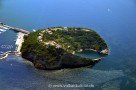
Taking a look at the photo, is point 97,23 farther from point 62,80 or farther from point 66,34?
point 62,80

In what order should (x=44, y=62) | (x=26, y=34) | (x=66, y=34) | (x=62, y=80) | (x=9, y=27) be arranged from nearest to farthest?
(x=62, y=80) → (x=44, y=62) → (x=66, y=34) → (x=26, y=34) → (x=9, y=27)

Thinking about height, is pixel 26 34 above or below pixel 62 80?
above

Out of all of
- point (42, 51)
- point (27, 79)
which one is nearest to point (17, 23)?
point (42, 51)

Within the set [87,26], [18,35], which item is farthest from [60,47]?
[87,26]

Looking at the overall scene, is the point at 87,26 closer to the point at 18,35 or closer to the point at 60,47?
the point at 18,35

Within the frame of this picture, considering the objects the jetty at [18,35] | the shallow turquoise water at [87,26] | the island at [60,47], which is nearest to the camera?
the shallow turquoise water at [87,26]
